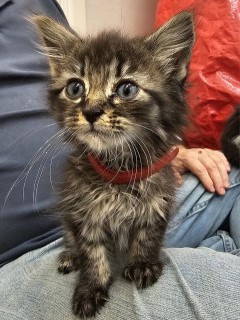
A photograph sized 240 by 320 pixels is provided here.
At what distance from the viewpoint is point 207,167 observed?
1200 mm

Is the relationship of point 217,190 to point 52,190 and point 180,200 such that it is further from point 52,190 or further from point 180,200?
point 52,190


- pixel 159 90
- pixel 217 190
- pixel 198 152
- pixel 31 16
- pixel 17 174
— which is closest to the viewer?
pixel 159 90

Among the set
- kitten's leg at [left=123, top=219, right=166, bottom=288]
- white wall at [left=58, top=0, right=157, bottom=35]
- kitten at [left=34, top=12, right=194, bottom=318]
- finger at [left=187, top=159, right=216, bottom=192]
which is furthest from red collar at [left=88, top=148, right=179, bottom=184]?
white wall at [left=58, top=0, right=157, bottom=35]

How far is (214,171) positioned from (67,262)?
21.6 inches

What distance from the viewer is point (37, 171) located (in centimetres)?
109

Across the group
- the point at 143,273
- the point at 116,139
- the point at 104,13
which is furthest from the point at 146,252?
the point at 104,13

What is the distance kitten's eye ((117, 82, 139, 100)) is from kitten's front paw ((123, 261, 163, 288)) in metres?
0.37

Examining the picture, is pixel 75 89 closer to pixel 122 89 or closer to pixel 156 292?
pixel 122 89

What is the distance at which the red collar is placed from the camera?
829 millimetres

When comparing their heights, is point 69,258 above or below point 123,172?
below

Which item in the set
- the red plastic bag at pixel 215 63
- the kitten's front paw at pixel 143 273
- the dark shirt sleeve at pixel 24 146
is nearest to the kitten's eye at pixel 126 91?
the dark shirt sleeve at pixel 24 146

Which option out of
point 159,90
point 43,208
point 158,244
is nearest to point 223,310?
point 158,244

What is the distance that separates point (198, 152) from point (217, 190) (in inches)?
6.5

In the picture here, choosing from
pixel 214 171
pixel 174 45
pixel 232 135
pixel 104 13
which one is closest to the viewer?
pixel 174 45
